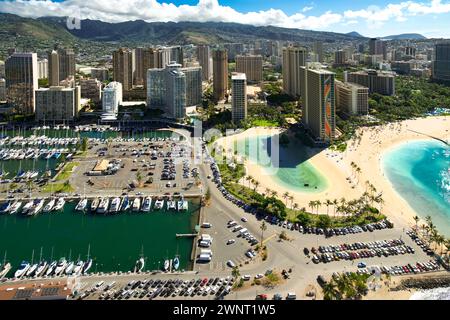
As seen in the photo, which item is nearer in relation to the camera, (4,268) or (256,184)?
(4,268)

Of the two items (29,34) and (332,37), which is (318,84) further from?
(332,37)

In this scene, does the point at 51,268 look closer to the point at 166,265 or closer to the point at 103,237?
the point at 103,237

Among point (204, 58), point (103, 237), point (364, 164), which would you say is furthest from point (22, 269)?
point (204, 58)

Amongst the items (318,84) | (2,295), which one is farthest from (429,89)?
(2,295)

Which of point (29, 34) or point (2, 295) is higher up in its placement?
point (29, 34)

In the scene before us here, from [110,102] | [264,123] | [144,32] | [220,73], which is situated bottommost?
[264,123]
